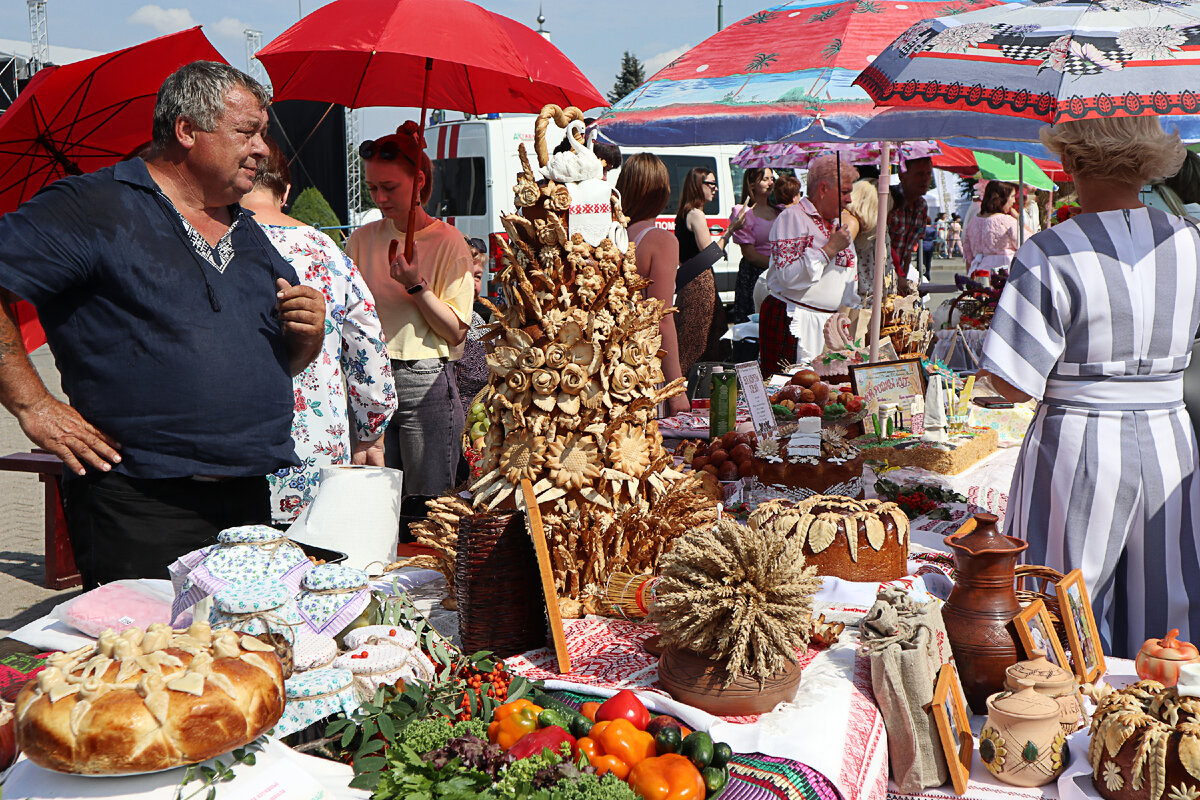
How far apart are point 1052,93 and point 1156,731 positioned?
5.02ft

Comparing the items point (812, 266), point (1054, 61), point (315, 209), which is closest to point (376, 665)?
point (1054, 61)

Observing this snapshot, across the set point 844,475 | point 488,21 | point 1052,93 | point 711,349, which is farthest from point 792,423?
point 711,349

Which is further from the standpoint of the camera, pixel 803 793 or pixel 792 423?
pixel 792 423

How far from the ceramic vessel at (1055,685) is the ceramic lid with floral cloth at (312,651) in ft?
4.00

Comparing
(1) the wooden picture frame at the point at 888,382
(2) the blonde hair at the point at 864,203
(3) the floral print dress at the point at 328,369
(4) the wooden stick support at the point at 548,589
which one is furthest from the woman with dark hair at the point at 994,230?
(4) the wooden stick support at the point at 548,589

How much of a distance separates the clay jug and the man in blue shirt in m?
1.58

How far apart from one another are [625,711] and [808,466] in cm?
158

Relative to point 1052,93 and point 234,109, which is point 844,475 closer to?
point 1052,93

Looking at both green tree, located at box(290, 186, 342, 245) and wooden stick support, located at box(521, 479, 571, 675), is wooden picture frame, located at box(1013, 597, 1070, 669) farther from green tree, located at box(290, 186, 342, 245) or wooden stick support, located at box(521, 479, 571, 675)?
green tree, located at box(290, 186, 342, 245)

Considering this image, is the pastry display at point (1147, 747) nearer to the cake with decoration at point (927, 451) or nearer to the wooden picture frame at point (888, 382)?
the cake with decoration at point (927, 451)

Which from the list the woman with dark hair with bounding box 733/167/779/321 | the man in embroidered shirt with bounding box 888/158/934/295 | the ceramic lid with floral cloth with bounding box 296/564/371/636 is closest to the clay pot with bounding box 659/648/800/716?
the ceramic lid with floral cloth with bounding box 296/564/371/636

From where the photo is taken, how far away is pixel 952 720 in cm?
171

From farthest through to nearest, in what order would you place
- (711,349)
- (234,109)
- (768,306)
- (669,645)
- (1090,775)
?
(711,349)
(768,306)
(234,109)
(669,645)
(1090,775)

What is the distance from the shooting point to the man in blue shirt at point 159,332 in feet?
6.55
